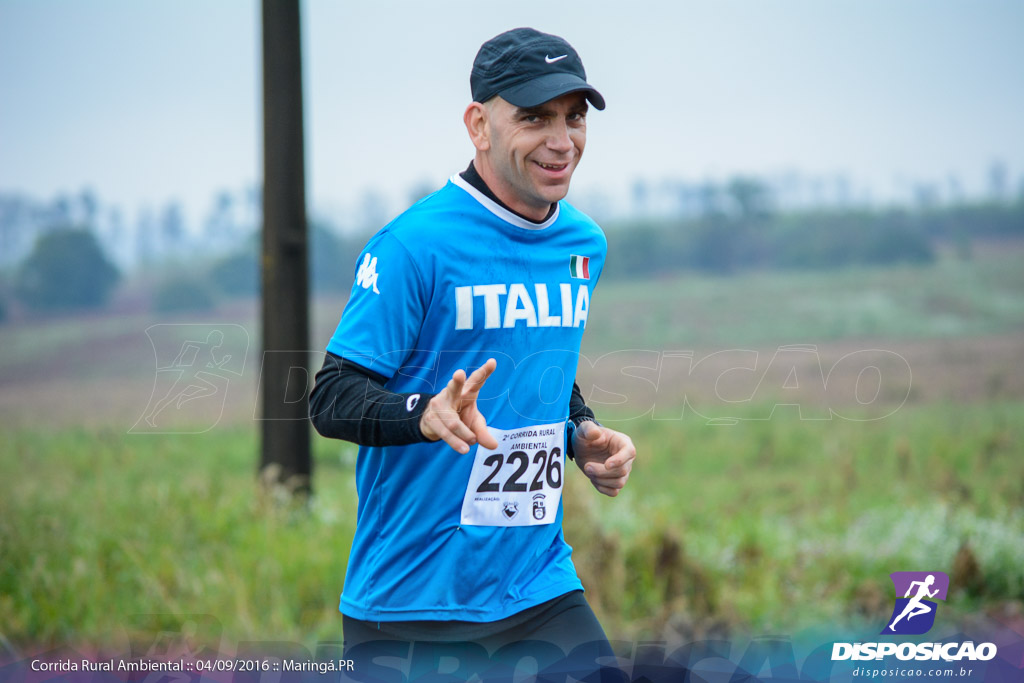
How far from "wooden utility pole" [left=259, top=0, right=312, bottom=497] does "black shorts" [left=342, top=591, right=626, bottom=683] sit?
12.2 ft

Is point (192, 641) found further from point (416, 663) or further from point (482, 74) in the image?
point (482, 74)

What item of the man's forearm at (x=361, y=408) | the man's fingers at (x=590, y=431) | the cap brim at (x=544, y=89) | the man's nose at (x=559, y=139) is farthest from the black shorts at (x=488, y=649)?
the cap brim at (x=544, y=89)

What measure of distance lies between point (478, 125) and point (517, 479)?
98 cm

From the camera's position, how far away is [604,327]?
12266 mm

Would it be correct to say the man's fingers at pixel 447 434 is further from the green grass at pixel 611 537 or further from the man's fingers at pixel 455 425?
the green grass at pixel 611 537

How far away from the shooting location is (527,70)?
98.6 inches

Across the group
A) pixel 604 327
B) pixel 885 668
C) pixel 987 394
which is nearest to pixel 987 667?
pixel 885 668

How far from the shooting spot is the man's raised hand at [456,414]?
207 cm

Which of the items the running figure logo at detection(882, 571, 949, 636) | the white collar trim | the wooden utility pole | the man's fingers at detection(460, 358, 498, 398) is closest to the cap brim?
the white collar trim

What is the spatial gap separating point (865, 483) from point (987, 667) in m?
3.99

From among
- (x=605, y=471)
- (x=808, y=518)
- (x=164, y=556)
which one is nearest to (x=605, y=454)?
(x=605, y=471)

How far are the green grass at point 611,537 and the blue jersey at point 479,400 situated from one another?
2.31 meters

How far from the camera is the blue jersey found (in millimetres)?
2367

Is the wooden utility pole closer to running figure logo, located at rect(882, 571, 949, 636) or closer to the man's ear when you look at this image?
the man's ear
